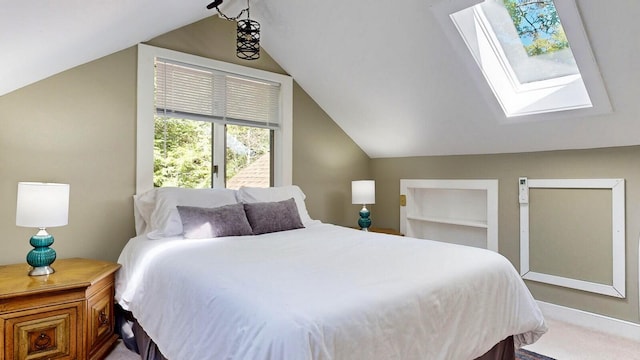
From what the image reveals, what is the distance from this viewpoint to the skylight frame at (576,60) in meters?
2.05

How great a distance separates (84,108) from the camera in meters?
2.69

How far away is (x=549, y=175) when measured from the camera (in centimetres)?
302

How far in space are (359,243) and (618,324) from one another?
204 centimetres

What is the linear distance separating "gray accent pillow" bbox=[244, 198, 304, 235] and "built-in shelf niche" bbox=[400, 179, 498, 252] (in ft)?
5.24

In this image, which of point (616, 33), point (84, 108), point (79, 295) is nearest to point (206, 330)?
point (79, 295)

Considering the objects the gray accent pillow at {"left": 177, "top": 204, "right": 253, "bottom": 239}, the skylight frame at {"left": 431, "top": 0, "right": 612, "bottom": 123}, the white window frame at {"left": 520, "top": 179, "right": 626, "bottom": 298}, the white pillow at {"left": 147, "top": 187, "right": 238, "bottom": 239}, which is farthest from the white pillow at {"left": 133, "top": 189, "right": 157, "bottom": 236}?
the white window frame at {"left": 520, "top": 179, "right": 626, "bottom": 298}

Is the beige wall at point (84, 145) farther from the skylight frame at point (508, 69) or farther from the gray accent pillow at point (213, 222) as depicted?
the skylight frame at point (508, 69)

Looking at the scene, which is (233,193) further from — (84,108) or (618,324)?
(618,324)

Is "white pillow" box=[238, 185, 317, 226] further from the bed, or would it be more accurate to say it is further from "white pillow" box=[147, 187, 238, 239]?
the bed

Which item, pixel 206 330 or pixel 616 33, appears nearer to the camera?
pixel 206 330

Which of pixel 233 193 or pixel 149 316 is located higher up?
pixel 233 193

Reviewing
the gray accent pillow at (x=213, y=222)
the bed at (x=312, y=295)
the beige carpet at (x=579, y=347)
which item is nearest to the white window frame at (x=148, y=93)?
the bed at (x=312, y=295)

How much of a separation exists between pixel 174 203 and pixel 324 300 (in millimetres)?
1833

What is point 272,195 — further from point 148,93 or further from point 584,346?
point 584,346
